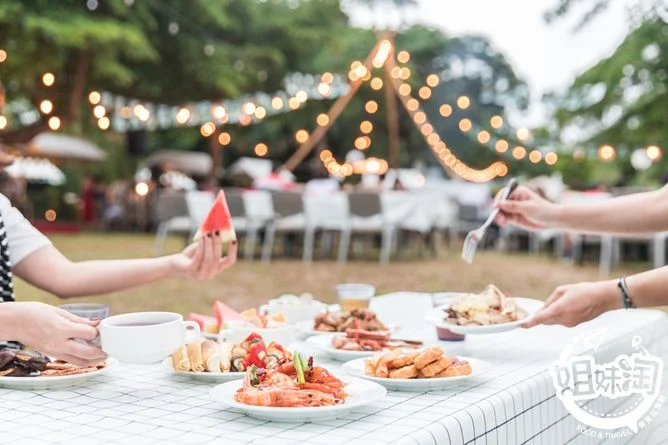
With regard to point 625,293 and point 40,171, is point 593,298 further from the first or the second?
point 40,171

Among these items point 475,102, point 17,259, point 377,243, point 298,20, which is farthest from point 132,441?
point 475,102

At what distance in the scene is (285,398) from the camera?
949 millimetres

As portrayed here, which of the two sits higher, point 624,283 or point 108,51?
point 108,51

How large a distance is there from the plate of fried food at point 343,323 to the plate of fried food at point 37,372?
53cm

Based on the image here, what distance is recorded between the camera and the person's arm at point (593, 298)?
1365mm

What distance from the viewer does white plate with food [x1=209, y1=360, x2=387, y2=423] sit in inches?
36.4

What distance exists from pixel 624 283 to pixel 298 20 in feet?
51.1

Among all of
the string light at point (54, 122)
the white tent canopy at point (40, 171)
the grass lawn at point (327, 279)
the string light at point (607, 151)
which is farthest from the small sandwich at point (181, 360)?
the white tent canopy at point (40, 171)

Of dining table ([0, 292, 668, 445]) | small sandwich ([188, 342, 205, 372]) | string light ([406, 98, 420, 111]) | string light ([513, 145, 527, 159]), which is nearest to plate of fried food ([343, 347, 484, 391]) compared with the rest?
dining table ([0, 292, 668, 445])

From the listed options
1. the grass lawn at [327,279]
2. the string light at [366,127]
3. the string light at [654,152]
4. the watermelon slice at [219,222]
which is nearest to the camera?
the watermelon slice at [219,222]

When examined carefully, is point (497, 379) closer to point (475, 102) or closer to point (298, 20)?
point (298, 20)

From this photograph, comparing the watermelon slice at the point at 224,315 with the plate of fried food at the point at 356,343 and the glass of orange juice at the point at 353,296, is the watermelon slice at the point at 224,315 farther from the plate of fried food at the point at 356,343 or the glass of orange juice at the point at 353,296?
the glass of orange juice at the point at 353,296

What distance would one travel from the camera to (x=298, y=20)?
1622 cm

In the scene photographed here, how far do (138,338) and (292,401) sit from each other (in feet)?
0.89
